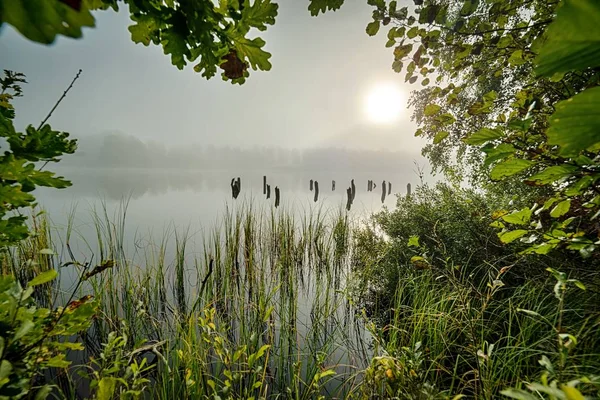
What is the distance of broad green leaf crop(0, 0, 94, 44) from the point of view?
189 millimetres

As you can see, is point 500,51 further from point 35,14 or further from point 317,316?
point 317,316

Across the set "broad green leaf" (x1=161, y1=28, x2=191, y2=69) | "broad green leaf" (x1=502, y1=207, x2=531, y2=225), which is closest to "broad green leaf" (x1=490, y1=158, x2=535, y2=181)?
"broad green leaf" (x1=502, y1=207, x2=531, y2=225)

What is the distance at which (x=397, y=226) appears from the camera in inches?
135

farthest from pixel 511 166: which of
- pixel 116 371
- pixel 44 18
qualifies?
pixel 116 371

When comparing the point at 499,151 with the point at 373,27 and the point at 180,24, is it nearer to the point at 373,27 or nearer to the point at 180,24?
the point at 180,24

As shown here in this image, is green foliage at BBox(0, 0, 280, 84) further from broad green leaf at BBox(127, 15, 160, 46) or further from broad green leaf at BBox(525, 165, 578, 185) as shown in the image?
broad green leaf at BBox(525, 165, 578, 185)

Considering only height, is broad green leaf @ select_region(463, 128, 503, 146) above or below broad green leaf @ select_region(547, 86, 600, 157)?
above

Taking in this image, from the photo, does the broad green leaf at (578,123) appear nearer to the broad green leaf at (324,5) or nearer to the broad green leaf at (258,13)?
the broad green leaf at (258,13)

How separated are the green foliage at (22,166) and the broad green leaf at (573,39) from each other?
2.72 feet

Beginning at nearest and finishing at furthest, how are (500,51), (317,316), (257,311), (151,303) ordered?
(500,51) < (257,311) < (317,316) < (151,303)

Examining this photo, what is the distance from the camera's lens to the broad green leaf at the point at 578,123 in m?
0.21

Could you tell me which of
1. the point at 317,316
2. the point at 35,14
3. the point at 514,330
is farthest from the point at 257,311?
the point at 35,14

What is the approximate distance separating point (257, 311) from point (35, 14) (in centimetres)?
243

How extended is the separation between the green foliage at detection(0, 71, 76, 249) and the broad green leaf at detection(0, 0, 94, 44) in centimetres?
46
